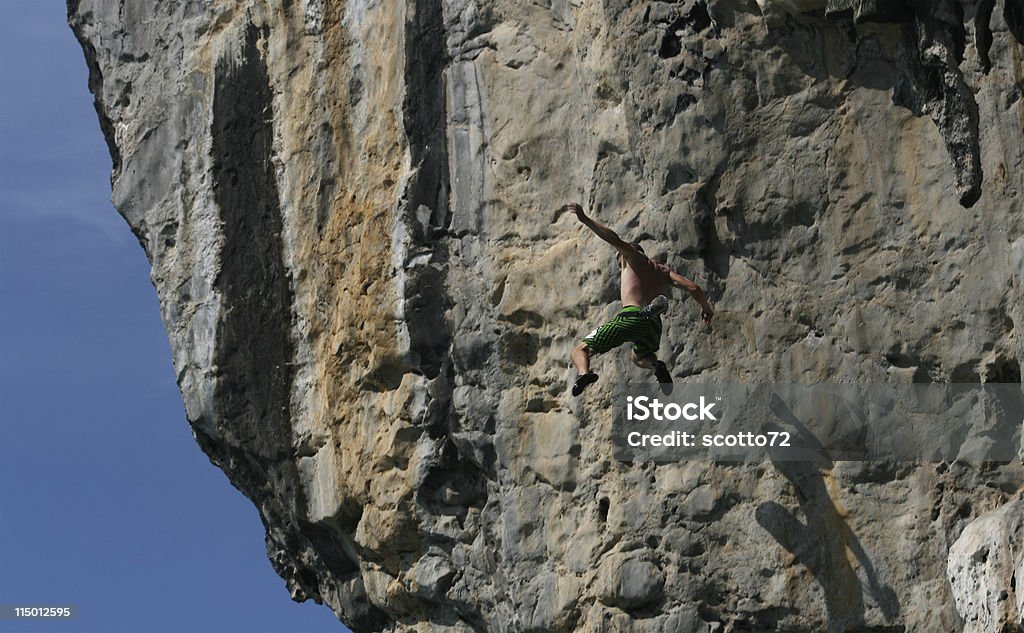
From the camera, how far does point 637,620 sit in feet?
51.1

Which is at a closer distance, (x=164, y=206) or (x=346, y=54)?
(x=346, y=54)

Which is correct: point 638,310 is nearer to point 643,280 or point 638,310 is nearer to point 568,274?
point 643,280

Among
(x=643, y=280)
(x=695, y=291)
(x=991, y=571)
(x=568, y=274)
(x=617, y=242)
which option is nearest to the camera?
(x=991, y=571)

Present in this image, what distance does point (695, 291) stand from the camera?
1450 centimetres

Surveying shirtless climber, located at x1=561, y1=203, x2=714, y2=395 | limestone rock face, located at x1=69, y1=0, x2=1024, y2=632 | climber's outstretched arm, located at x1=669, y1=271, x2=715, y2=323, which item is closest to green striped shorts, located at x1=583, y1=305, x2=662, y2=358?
shirtless climber, located at x1=561, y1=203, x2=714, y2=395

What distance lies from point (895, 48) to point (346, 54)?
575 cm

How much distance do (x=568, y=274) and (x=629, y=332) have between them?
1851mm

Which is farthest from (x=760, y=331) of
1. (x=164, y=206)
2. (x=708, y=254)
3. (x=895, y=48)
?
(x=164, y=206)

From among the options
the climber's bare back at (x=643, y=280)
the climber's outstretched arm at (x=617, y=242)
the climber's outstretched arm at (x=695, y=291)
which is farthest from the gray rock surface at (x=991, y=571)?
the climber's outstretched arm at (x=617, y=242)

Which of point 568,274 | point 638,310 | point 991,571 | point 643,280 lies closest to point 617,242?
point 643,280

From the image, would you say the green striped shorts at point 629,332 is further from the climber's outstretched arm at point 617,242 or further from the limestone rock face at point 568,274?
the limestone rock face at point 568,274

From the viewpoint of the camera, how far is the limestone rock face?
48.4 ft

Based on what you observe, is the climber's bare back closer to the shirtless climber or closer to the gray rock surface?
the shirtless climber

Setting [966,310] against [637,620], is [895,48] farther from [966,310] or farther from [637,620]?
[637,620]
